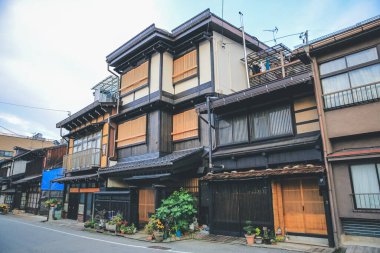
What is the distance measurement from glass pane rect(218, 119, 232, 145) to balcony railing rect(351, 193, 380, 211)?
248 inches

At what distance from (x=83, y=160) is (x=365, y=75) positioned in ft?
67.1

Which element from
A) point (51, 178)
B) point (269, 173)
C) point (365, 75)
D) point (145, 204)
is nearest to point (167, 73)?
point (145, 204)

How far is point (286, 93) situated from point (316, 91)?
158 cm

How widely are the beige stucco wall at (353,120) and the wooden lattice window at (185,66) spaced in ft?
29.3

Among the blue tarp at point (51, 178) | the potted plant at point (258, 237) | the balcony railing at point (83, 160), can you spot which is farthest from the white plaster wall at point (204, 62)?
the blue tarp at point (51, 178)

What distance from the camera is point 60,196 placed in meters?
26.7

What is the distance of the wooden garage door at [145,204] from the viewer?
1588 cm

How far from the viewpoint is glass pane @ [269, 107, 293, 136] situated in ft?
39.4

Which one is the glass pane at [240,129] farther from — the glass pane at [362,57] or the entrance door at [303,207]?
the glass pane at [362,57]

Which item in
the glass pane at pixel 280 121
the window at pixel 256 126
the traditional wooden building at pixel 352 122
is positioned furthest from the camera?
the window at pixel 256 126

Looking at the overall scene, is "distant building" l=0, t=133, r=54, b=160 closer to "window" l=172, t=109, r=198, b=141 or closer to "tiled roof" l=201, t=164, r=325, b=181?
"window" l=172, t=109, r=198, b=141

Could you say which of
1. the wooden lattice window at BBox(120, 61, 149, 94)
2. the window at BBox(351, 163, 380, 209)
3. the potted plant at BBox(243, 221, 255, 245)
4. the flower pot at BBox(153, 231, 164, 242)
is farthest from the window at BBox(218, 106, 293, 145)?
the wooden lattice window at BBox(120, 61, 149, 94)

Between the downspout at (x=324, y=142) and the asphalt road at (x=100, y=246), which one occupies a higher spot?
the downspout at (x=324, y=142)

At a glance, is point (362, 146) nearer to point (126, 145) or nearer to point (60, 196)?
point (126, 145)
